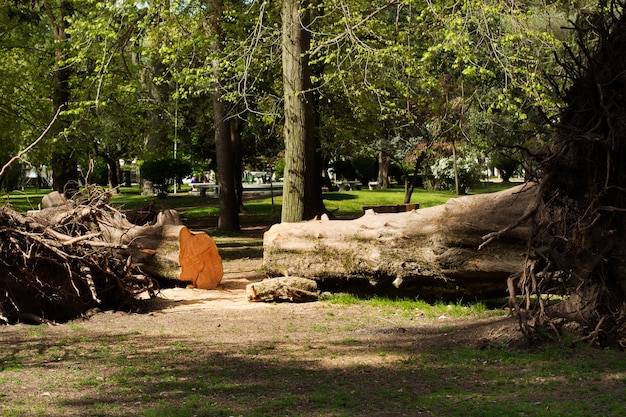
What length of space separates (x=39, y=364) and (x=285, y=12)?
9666 millimetres

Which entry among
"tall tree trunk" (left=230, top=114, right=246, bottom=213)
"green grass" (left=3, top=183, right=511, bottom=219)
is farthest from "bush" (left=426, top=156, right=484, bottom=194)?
"tall tree trunk" (left=230, top=114, right=246, bottom=213)

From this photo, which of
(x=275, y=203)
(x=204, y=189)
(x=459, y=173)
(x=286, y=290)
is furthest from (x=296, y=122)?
(x=459, y=173)

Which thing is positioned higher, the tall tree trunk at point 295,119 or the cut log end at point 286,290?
the tall tree trunk at point 295,119

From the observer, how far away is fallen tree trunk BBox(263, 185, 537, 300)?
10.3 metres

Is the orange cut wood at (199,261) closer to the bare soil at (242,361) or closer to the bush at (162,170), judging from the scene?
the bare soil at (242,361)

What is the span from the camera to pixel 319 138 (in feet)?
75.9

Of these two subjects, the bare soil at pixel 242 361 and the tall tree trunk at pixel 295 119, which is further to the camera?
the tall tree trunk at pixel 295 119

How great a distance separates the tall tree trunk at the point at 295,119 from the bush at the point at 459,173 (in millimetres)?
25139

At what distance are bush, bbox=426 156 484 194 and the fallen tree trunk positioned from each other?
28.5 meters

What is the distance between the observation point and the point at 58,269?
10.2 meters

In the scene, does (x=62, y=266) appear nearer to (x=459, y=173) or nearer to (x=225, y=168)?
(x=225, y=168)

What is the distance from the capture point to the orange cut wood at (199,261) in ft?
43.4

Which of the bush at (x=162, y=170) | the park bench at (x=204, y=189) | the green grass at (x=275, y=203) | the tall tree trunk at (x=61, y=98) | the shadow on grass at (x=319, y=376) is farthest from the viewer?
the park bench at (x=204, y=189)

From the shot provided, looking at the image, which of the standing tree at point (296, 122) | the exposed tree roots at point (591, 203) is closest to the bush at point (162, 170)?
the standing tree at point (296, 122)
